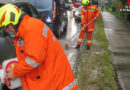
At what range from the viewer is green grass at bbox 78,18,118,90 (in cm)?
464

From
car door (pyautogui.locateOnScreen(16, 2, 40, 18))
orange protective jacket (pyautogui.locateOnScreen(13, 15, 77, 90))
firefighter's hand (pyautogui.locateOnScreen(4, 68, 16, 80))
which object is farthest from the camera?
car door (pyautogui.locateOnScreen(16, 2, 40, 18))

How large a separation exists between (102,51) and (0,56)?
4867 millimetres

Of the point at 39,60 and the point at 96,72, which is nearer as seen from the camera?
the point at 39,60

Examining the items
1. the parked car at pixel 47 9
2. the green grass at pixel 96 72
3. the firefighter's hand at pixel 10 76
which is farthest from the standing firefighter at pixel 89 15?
the firefighter's hand at pixel 10 76

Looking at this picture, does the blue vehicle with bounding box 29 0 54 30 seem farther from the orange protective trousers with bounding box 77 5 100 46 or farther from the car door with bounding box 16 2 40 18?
the car door with bounding box 16 2 40 18

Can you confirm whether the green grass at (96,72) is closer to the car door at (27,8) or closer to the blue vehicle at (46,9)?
the car door at (27,8)

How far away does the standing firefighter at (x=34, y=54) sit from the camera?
2.03 meters

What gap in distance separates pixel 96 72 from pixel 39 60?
11.8 feet

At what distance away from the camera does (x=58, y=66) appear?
2.28 metres

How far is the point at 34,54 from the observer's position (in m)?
2.01

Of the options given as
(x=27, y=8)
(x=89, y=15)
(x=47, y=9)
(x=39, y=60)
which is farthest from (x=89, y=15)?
(x=39, y=60)

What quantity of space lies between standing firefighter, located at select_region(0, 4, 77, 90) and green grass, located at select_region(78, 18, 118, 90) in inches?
88.4

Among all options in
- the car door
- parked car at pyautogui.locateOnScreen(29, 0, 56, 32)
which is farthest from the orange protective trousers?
the car door

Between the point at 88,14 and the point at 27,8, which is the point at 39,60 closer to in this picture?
the point at 27,8
